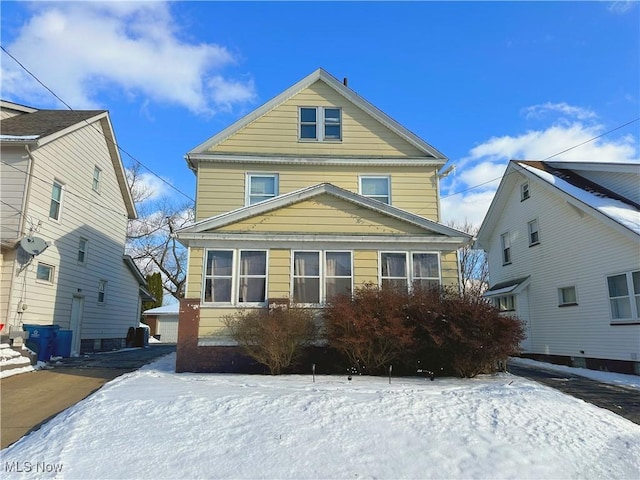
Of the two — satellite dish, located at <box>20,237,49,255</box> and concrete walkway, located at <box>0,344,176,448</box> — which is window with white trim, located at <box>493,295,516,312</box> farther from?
satellite dish, located at <box>20,237,49,255</box>

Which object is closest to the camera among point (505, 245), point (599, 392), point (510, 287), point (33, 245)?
point (599, 392)

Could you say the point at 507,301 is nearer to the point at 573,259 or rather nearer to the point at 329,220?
the point at 573,259

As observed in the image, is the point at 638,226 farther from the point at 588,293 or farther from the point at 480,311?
the point at 480,311

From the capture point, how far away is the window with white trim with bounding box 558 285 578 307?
15394 mm

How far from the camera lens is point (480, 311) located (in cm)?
995

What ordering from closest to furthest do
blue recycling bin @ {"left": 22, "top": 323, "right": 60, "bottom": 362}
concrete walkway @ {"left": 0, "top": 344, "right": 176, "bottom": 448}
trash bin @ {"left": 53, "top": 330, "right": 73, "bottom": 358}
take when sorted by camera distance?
concrete walkway @ {"left": 0, "top": 344, "right": 176, "bottom": 448}, blue recycling bin @ {"left": 22, "top": 323, "right": 60, "bottom": 362}, trash bin @ {"left": 53, "top": 330, "right": 73, "bottom": 358}

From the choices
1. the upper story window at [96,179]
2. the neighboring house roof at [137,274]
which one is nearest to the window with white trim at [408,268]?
the upper story window at [96,179]

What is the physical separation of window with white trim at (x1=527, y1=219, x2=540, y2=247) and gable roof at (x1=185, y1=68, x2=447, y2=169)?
564cm

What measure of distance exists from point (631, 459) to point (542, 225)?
13.0 meters

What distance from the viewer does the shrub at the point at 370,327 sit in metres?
9.85

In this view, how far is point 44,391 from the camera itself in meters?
9.07

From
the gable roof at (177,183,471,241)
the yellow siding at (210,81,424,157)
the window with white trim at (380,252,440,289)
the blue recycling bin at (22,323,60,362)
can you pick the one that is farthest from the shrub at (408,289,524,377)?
the blue recycling bin at (22,323,60,362)

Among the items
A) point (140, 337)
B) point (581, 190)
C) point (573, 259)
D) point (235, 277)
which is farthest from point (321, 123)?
point (140, 337)

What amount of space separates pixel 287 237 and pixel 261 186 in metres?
3.61
